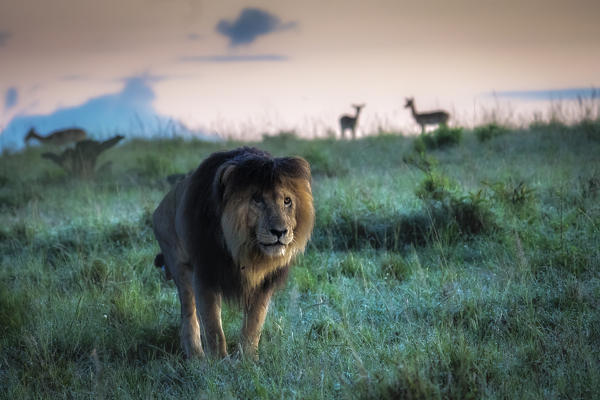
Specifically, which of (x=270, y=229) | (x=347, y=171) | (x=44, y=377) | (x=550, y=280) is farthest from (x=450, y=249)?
(x=347, y=171)

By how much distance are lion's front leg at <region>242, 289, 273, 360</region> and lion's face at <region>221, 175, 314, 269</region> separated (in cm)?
44

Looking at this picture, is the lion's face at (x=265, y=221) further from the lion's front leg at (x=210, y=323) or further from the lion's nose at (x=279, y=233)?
the lion's front leg at (x=210, y=323)

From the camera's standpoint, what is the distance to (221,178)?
383cm

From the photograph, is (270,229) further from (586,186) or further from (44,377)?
(586,186)

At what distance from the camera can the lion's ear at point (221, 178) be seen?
372cm

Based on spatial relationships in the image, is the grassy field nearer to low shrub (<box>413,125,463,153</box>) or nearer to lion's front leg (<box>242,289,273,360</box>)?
lion's front leg (<box>242,289,273,360</box>)

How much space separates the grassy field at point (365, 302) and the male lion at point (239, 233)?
12.6 inches

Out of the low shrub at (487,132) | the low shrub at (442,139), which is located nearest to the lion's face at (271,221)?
the low shrub at (442,139)

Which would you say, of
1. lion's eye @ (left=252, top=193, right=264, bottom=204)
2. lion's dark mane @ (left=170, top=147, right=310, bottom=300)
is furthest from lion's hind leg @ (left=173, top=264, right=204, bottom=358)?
lion's eye @ (left=252, top=193, right=264, bottom=204)

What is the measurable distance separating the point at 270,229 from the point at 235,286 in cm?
72

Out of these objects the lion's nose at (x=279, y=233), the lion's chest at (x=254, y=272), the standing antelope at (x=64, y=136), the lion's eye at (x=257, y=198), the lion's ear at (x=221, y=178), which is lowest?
the lion's chest at (x=254, y=272)

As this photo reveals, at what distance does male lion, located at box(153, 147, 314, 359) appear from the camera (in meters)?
3.72

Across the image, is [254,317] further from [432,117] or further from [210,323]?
[432,117]

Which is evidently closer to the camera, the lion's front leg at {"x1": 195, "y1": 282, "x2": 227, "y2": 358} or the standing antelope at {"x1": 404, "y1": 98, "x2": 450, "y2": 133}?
the lion's front leg at {"x1": 195, "y1": 282, "x2": 227, "y2": 358}
